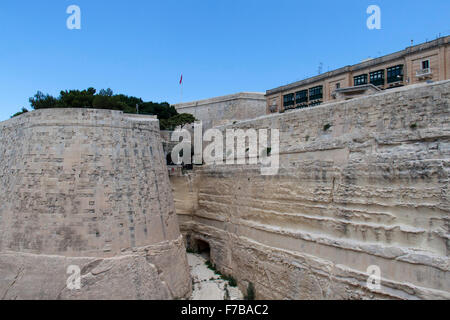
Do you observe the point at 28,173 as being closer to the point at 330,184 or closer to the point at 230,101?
the point at 330,184

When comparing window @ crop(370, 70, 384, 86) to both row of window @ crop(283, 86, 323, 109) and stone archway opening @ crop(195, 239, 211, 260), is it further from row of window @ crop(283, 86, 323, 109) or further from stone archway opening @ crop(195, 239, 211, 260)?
stone archway opening @ crop(195, 239, 211, 260)

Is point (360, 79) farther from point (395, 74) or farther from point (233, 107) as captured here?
point (233, 107)

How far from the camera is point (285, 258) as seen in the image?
9.03 m

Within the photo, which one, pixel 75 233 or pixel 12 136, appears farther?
pixel 12 136

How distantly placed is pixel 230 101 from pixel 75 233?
1793cm

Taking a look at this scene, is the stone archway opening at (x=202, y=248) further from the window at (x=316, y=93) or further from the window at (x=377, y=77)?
the window at (x=377, y=77)

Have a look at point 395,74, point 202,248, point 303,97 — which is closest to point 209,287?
point 202,248

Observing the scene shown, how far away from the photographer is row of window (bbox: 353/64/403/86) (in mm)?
15836

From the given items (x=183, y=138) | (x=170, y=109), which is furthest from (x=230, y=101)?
(x=183, y=138)

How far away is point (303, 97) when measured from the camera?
20.9m

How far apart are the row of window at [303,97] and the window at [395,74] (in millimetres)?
4169

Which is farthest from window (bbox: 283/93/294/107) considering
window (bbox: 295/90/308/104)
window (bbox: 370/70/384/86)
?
window (bbox: 370/70/384/86)

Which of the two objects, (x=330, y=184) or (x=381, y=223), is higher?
(x=330, y=184)

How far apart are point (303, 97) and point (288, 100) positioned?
4.51 feet
